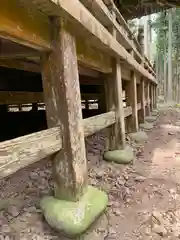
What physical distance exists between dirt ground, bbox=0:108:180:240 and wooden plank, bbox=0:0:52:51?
4.80 feet

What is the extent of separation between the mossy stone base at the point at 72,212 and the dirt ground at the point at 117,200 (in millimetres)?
118

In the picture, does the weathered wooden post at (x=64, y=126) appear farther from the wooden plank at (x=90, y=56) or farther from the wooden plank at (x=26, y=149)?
the wooden plank at (x=90, y=56)

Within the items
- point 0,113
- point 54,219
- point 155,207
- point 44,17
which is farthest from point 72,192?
point 0,113

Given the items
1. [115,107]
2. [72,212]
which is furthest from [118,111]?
[72,212]

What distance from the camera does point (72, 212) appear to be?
7.13 feet

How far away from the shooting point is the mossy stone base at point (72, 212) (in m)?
2.10

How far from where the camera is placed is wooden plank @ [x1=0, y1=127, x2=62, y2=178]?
1.71 metres

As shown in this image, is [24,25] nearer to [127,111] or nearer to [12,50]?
[12,50]

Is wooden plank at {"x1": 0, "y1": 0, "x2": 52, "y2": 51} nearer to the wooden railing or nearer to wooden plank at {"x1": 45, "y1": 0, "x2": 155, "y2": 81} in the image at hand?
wooden plank at {"x1": 45, "y1": 0, "x2": 155, "y2": 81}

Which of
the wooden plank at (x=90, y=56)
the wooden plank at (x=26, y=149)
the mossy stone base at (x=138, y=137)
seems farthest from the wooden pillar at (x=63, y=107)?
the mossy stone base at (x=138, y=137)

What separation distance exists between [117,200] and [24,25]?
79.1 inches

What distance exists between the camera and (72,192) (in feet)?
7.70

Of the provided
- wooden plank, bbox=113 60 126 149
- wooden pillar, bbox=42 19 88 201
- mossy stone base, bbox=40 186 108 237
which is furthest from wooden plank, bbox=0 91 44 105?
mossy stone base, bbox=40 186 108 237

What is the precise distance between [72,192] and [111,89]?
8.10ft
